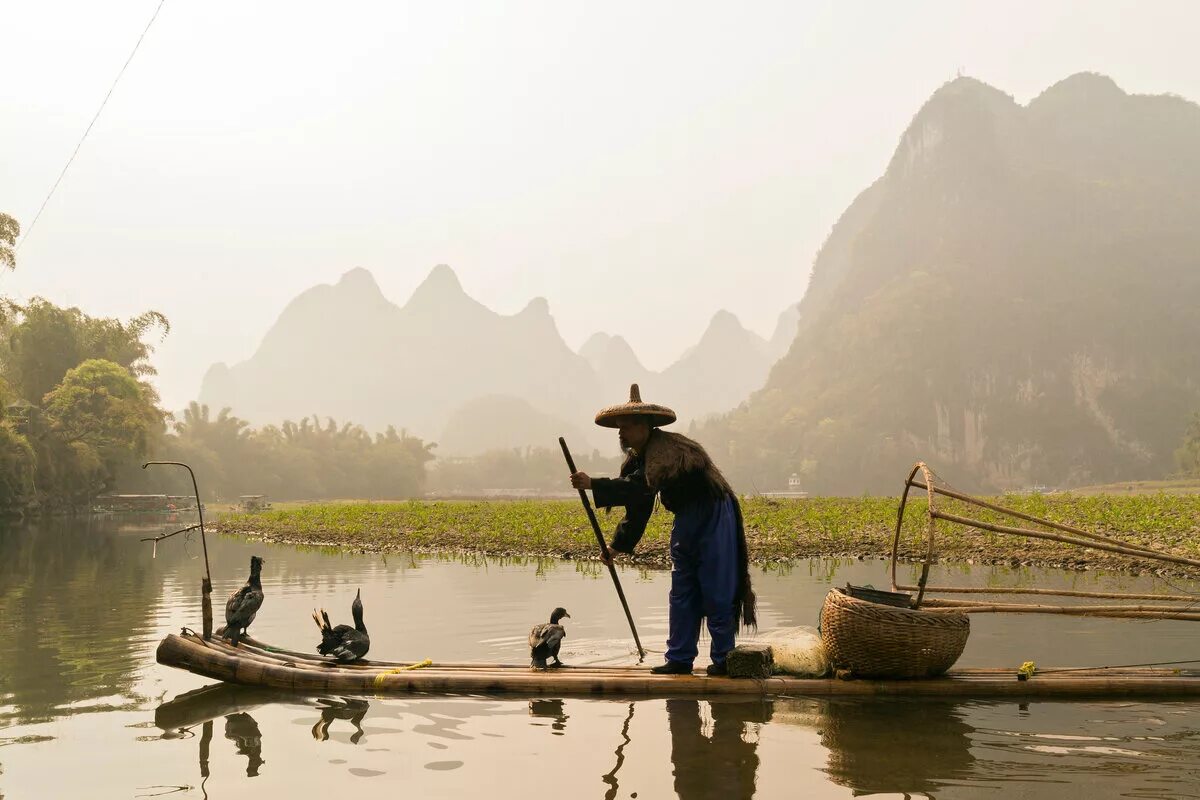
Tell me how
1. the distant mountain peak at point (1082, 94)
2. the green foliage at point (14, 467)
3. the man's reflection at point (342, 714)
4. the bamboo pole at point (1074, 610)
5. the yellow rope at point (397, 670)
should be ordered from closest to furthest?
1. the man's reflection at point (342, 714)
2. the bamboo pole at point (1074, 610)
3. the yellow rope at point (397, 670)
4. the green foliage at point (14, 467)
5. the distant mountain peak at point (1082, 94)

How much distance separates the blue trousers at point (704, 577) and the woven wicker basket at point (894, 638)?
0.72 m

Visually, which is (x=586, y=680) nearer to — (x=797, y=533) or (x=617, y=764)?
(x=617, y=764)

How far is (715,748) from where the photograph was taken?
15.1 ft

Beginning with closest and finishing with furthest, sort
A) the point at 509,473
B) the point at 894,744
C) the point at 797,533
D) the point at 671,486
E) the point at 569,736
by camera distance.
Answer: the point at 894,744 → the point at 569,736 → the point at 671,486 → the point at 797,533 → the point at 509,473

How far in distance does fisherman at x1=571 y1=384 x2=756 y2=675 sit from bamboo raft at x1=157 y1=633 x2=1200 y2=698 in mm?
280

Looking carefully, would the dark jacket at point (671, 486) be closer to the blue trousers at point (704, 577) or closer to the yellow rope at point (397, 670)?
the blue trousers at point (704, 577)

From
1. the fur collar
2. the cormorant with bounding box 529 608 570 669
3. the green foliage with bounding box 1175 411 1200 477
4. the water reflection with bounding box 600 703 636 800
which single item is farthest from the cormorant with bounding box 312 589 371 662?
the green foliage with bounding box 1175 411 1200 477

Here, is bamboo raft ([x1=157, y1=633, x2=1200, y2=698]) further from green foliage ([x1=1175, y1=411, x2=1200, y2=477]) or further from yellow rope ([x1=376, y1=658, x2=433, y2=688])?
green foliage ([x1=1175, y1=411, x2=1200, y2=477])

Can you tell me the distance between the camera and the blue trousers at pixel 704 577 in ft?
18.7

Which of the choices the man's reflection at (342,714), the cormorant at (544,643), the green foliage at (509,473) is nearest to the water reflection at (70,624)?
the man's reflection at (342,714)

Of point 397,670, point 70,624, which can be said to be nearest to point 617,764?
point 397,670

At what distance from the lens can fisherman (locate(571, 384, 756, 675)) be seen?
225 inches

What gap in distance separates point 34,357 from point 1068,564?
167 ft

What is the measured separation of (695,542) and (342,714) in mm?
2557
